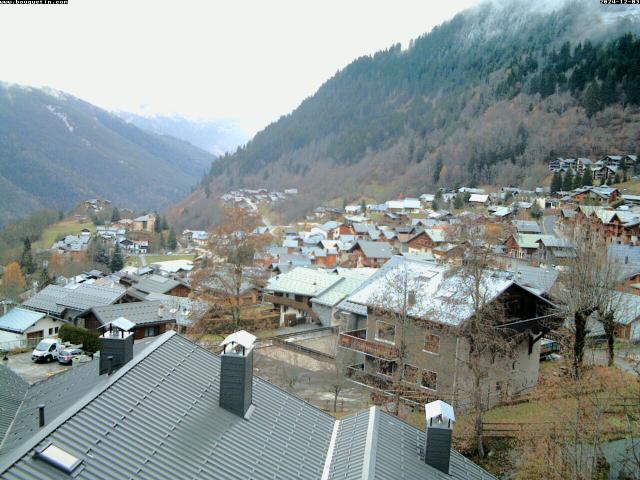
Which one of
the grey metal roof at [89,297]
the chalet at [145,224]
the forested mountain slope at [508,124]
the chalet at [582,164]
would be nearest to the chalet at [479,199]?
the forested mountain slope at [508,124]

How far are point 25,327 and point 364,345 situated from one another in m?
25.8

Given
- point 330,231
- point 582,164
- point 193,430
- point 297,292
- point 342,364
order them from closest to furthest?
point 193,430 < point 342,364 < point 297,292 < point 330,231 < point 582,164

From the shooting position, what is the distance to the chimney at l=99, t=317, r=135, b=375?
37.4 ft

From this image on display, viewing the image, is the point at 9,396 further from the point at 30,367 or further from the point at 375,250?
the point at 375,250

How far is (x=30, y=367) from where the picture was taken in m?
28.0

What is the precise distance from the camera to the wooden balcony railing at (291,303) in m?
43.2

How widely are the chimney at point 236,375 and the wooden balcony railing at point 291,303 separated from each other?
31.8 meters

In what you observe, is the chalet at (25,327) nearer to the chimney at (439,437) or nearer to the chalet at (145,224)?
the chimney at (439,437)

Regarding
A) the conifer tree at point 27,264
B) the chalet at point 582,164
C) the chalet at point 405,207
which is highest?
the chalet at point 582,164

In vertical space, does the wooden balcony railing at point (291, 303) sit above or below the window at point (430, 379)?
below

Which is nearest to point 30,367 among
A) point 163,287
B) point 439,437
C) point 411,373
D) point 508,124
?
point 411,373

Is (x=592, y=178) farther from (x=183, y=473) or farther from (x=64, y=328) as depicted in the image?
(x=183, y=473)

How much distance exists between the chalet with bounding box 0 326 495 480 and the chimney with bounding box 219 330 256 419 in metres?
0.02

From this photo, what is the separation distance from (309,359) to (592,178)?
283ft
